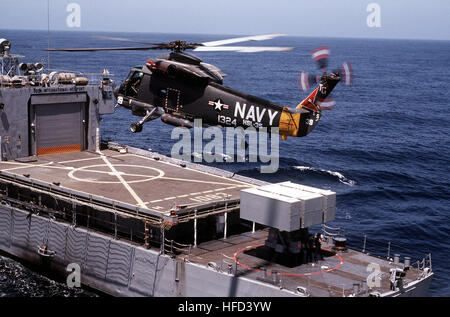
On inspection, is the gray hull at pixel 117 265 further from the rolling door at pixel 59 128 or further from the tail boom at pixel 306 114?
the tail boom at pixel 306 114

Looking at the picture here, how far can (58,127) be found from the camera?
39.9m

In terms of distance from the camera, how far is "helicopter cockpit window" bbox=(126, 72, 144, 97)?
3431 cm

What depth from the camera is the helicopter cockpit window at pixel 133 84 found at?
34.3 m

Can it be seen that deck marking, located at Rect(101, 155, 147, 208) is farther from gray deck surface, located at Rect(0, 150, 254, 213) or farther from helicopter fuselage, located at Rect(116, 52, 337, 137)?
helicopter fuselage, located at Rect(116, 52, 337, 137)

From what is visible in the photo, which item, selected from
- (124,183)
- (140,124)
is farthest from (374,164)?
(140,124)

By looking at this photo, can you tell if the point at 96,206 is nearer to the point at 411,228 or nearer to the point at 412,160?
the point at 411,228

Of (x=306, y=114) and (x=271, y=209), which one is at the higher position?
(x=306, y=114)

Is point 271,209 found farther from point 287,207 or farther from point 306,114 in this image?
point 306,114

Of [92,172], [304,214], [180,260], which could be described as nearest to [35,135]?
[92,172]

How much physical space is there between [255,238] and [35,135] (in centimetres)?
1692

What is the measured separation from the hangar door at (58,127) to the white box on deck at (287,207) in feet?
58.3

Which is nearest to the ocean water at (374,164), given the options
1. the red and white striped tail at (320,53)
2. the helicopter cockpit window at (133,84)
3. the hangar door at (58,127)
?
the helicopter cockpit window at (133,84)

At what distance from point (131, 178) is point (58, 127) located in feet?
27.2

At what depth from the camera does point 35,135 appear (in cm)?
3888
